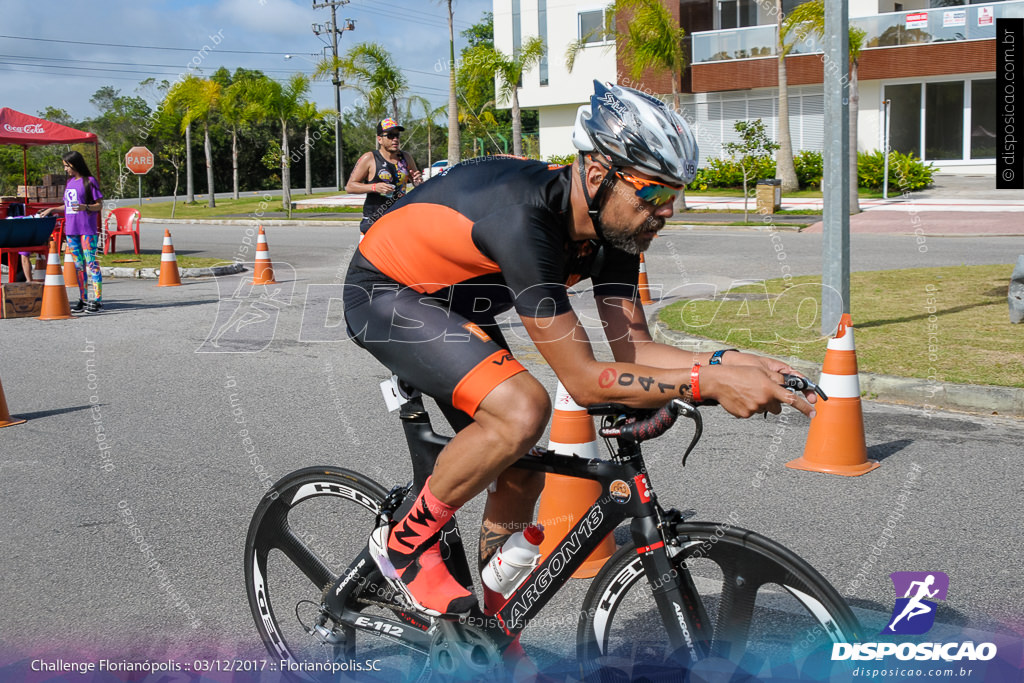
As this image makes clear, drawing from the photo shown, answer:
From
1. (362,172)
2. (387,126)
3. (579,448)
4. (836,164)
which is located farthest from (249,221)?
(579,448)

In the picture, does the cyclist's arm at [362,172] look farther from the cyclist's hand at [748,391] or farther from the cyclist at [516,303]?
the cyclist's hand at [748,391]

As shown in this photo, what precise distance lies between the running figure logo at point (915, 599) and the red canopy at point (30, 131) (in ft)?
63.6

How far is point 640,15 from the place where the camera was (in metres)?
28.1

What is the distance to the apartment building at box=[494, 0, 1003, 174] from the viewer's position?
32.8 metres

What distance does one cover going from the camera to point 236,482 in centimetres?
558

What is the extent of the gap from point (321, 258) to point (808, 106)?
924 inches

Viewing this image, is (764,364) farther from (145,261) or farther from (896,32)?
(896,32)

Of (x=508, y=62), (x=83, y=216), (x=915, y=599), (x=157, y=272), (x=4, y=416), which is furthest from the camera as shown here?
(x=508, y=62)

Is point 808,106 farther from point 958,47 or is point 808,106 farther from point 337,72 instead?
point 337,72

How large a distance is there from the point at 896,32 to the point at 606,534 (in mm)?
35297

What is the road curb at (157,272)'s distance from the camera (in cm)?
1677

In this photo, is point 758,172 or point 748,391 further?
point 758,172

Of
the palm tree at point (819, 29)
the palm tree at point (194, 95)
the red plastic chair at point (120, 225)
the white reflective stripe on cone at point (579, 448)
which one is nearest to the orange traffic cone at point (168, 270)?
the red plastic chair at point (120, 225)

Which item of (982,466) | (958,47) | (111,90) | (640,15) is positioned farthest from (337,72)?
(982,466)
